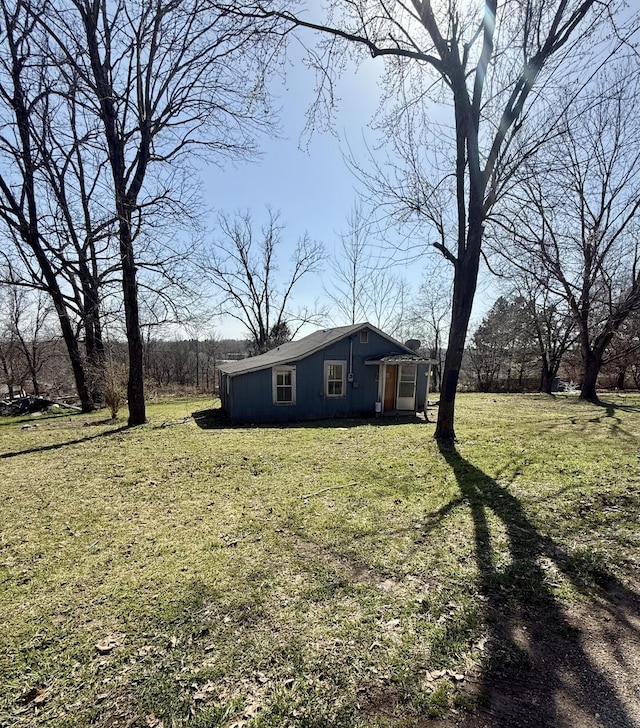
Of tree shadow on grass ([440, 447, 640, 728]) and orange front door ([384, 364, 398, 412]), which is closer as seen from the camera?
tree shadow on grass ([440, 447, 640, 728])

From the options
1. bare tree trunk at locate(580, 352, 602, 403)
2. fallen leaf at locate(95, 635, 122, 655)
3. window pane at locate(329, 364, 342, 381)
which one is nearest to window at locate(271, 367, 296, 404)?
window pane at locate(329, 364, 342, 381)

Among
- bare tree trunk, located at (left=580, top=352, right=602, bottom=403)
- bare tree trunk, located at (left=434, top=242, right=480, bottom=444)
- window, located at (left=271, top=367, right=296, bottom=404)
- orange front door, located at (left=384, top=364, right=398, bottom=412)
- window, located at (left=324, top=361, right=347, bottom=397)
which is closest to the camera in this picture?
bare tree trunk, located at (left=434, top=242, right=480, bottom=444)

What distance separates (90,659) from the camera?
227 cm

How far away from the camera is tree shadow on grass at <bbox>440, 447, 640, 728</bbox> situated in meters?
1.86

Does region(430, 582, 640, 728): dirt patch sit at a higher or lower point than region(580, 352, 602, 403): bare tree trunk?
lower

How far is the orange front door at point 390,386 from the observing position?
13.1m

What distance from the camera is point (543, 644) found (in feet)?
7.63

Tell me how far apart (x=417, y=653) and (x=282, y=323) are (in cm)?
2774

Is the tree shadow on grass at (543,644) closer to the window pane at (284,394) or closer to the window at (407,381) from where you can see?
the window pane at (284,394)

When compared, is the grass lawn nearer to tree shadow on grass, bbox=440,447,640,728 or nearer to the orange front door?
tree shadow on grass, bbox=440,447,640,728

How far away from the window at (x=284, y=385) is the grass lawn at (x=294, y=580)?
563 centimetres

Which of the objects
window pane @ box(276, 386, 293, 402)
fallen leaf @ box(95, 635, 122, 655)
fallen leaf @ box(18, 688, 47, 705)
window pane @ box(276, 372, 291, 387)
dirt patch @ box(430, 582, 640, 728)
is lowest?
fallen leaf @ box(18, 688, 47, 705)

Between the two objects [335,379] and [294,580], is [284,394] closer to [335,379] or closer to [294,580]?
[335,379]

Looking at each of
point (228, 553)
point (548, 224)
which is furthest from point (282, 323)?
point (228, 553)
